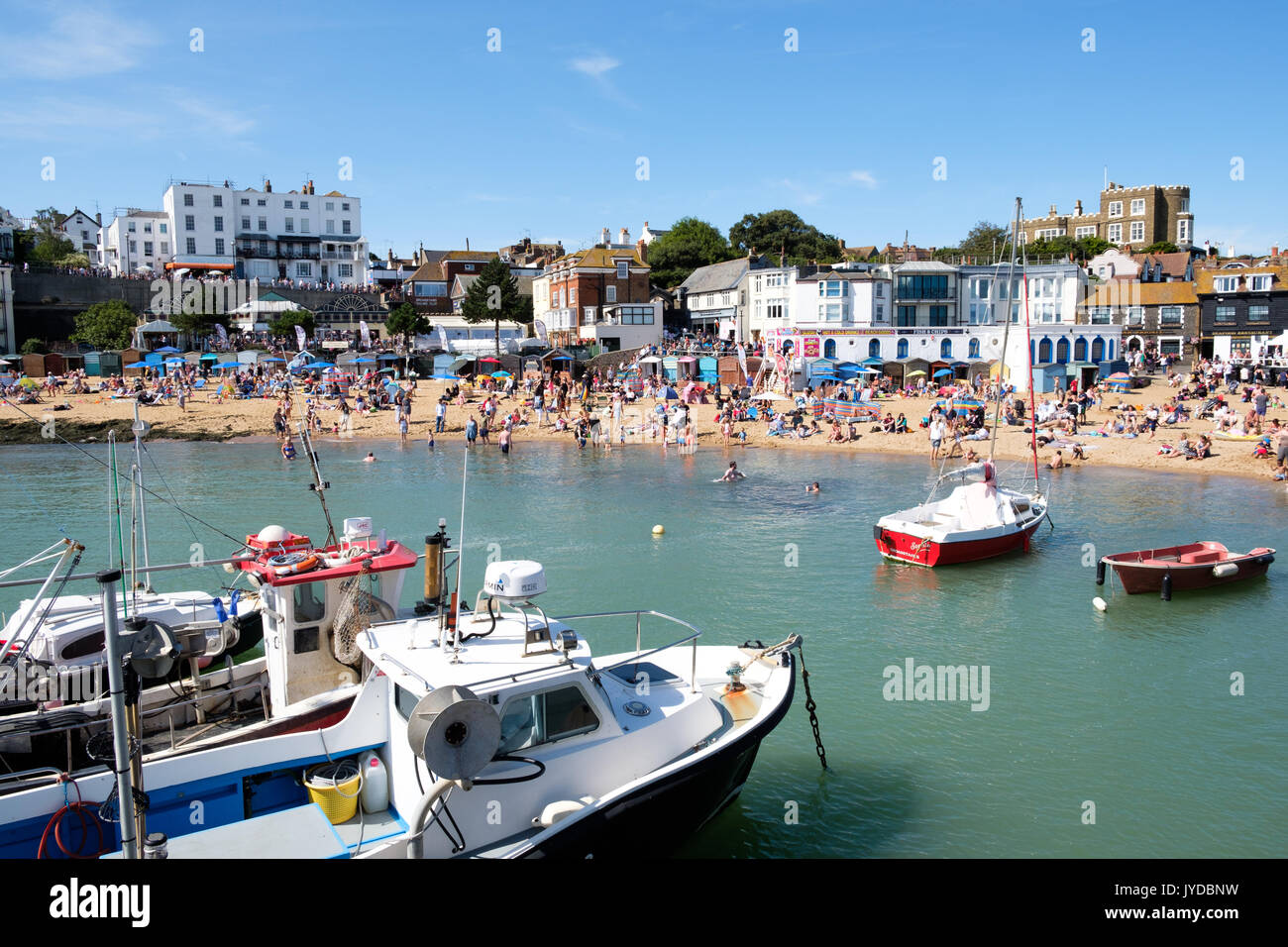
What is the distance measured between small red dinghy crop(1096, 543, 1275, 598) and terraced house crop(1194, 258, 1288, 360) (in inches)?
2216

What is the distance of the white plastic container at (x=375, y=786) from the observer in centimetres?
1034

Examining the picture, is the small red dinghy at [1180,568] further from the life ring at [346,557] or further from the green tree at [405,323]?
the green tree at [405,323]

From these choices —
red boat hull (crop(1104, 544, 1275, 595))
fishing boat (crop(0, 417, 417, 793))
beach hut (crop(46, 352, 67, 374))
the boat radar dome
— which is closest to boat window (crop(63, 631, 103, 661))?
fishing boat (crop(0, 417, 417, 793))

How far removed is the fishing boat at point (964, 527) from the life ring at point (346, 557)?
1625cm

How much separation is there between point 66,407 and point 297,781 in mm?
50291

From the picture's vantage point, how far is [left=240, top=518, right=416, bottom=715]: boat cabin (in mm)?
11898

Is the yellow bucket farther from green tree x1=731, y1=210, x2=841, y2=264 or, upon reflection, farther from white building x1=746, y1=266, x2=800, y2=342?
green tree x1=731, y1=210, x2=841, y2=264

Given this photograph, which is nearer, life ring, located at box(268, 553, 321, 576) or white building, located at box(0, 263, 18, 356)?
life ring, located at box(268, 553, 321, 576)

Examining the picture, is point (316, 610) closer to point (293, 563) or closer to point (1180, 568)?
point (293, 563)

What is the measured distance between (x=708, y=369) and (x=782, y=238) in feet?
155

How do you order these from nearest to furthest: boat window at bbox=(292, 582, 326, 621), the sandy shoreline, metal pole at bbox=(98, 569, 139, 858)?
1. metal pole at bbox=(98, 569, 139, 858)
2. boat window at bbox=(292, 582, 326, 621)
3. the sandy shoreline

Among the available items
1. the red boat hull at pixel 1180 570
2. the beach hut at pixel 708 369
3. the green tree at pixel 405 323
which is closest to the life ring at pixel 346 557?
the red boat hull at pixel 1180 570
